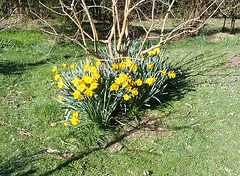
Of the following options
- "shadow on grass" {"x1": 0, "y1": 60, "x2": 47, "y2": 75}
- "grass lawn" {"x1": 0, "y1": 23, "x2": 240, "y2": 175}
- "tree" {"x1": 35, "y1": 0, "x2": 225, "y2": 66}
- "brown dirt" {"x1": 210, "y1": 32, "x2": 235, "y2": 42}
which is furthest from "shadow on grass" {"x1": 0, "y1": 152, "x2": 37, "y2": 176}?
"brown dirt" {"x1": 210, "y1": 32, "x2": 235, "y2": 42}

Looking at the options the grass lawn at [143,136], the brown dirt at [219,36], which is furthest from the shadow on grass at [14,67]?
the brown dirt at [219,36]

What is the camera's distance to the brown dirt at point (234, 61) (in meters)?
5.21

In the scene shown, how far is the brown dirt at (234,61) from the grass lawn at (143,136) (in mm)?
212

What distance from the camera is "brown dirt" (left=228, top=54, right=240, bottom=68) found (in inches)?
205

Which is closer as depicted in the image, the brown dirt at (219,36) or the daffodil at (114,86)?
the daffodil at (114,86)

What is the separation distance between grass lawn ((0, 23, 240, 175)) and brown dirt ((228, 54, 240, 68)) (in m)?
0.21

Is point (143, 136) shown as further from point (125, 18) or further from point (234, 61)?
point (234, 61)

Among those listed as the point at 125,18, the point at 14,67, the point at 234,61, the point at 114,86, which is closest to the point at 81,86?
the point at 114,86

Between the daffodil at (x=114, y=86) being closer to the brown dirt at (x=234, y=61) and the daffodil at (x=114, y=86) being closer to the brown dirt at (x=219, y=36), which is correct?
the brown dirt at (x=234, y=61)

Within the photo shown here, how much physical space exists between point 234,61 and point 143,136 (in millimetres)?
3626

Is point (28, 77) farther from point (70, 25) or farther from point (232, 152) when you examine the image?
point (232, 152)

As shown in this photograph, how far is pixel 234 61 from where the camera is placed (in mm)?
5418

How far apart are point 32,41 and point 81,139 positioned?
5.68 metres

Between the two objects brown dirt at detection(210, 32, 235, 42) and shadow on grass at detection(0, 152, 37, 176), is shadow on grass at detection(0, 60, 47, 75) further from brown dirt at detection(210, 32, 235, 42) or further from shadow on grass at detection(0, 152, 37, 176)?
brown dirt at detection(210, 32, 235, 42)
